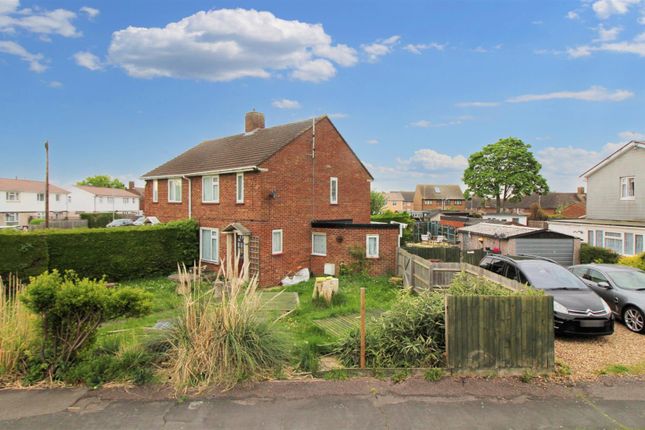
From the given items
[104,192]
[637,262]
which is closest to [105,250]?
[637,262]

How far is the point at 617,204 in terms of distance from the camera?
21.9 meters

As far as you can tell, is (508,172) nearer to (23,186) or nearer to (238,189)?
(238,189)

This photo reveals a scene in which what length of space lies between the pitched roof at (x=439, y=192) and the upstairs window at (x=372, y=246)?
71612mm

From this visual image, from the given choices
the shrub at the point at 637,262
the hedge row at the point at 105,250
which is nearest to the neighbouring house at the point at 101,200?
the hedge row at the point at 105,250

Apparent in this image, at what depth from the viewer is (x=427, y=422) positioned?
4777 mm

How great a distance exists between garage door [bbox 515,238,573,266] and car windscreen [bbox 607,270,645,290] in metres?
7.53

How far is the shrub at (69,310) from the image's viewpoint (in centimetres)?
552

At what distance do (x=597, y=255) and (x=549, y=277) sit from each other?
10.6 meters

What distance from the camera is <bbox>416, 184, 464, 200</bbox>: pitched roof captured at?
8556 centimetres

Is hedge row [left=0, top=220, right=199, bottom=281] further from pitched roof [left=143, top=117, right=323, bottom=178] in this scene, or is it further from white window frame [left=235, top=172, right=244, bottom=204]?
pitched roof [left=143, top=117, right=323, bottom=178]

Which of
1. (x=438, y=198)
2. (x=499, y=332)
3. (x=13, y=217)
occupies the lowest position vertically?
(x=499, y=332)

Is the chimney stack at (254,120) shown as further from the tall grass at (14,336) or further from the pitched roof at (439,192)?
the pitched roof at (439,192)

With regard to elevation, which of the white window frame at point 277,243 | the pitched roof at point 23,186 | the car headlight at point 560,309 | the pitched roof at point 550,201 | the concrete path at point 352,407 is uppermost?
the pitched roof at point 23,186

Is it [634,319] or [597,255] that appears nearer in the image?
[634,319]
